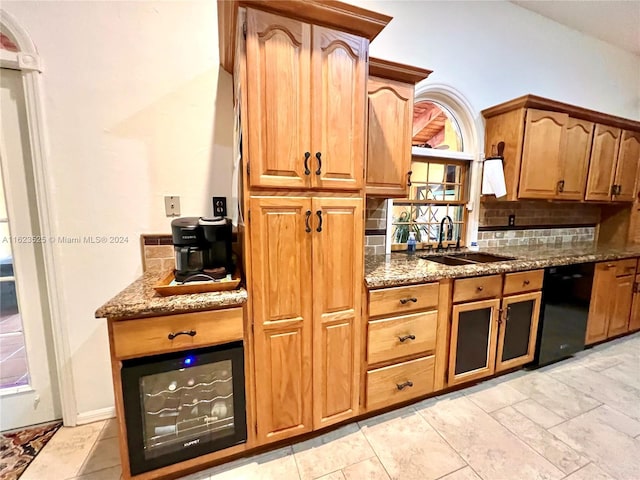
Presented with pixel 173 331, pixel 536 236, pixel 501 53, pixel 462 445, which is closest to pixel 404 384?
pixel 462 445

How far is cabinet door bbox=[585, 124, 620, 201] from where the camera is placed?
2764 millimetres

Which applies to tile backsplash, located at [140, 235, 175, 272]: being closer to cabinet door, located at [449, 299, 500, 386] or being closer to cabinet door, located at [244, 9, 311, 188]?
cabinet door, located at [244, 9, 311, 188]

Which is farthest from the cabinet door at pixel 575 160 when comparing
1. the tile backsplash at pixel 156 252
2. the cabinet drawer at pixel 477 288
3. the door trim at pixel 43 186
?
the door trim at pixel 43 186

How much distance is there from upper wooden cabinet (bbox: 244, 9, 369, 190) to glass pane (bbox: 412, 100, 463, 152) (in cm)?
146

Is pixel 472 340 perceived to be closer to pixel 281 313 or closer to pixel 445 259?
pixel 445 259

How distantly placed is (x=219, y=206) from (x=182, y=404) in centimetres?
113

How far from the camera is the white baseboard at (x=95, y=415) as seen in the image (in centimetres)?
171

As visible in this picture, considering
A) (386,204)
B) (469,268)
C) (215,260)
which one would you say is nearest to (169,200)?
(215,260)

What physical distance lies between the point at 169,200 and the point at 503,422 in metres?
2.56

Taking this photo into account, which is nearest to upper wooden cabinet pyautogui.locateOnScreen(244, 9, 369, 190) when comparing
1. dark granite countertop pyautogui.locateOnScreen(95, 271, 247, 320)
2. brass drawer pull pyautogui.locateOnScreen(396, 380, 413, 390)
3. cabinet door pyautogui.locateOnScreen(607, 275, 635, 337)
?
dark granite countertop pyautogui.locateOnScreen(95, 271, 247, 320)

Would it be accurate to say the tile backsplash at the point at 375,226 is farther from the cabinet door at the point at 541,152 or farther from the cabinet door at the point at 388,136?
the cabinet door at the point at 541,152

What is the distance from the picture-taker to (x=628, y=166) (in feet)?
9.90

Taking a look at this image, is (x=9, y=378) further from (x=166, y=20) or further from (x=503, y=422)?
(x=503, y=422)

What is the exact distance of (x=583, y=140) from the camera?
8.77ft
